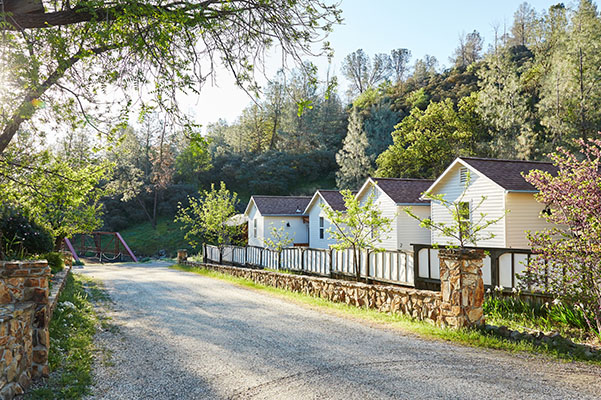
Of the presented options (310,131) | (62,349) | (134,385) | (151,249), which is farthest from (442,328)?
(310,131)

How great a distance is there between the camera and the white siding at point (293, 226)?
1145 inches

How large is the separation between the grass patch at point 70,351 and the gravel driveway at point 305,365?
7.8 inches

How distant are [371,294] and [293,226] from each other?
20098 millimetres

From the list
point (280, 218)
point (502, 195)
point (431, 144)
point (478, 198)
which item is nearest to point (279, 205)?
point (280, 218)

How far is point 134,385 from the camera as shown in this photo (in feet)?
15.8

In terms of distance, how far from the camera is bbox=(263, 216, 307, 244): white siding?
29094 millimetres

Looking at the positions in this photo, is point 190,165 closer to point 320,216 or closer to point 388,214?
point 320,216

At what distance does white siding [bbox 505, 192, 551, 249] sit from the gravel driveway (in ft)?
35.8

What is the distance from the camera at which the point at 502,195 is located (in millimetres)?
16797

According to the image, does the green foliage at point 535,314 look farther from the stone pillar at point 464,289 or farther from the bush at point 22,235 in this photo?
the bush at point 22,235

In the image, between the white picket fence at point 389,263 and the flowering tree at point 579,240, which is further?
the white picket fence at point 389,263

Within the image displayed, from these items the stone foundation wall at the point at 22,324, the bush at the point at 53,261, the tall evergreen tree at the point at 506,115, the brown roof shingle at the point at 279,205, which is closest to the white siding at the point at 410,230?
the brown roof shingle at the point at 279,205

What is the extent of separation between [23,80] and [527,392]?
6673 millimetres

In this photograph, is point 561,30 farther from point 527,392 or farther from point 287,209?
point 527,392
